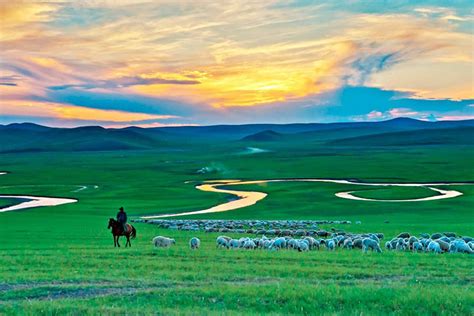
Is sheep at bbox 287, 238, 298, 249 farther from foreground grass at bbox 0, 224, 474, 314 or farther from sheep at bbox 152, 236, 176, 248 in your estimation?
sheep at bbox 152, 236, 176, 248

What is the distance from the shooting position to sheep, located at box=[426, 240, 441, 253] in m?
27.6

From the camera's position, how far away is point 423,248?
2838cm

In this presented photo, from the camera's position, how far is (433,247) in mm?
27734

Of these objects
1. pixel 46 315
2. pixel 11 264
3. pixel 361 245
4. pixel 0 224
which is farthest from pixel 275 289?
pixel 0 224

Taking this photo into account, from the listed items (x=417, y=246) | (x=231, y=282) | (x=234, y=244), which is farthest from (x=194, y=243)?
(x=231, y=282)

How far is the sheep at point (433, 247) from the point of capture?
1086 inches

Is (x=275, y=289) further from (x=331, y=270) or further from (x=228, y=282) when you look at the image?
(x=331, y=270)

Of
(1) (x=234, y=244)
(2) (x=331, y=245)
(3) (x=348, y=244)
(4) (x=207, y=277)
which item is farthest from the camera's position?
(1) (x=234, y=244)

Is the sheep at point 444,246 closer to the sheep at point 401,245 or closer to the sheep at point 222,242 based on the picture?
the sheep at point 401,245

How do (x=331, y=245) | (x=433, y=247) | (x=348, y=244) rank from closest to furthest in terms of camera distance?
(x=433, y=247) → (x=331, y=245) → (x=348, y=244)

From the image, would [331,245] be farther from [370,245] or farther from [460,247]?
[460,247]

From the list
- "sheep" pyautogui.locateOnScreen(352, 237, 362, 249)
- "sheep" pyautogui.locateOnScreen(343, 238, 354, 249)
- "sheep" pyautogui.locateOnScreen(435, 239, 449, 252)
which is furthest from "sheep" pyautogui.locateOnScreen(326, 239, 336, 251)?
"sheep" pyautogui.locateOnScreen(435, 239, 449, 252)

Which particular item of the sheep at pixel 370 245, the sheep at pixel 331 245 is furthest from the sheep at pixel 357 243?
the sheep at pixel 331 245

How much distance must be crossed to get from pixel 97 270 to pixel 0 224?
102 feet
